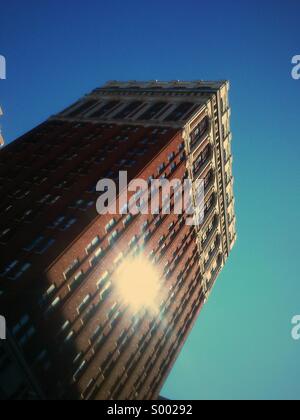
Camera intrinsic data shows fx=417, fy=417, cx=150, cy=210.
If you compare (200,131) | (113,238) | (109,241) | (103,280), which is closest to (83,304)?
(103,280)

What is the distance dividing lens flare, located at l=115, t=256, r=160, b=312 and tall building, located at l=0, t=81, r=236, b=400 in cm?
22

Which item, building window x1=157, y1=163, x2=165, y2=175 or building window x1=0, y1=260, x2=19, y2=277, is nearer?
building window x1=0, y1=260, x2=19, y2=277

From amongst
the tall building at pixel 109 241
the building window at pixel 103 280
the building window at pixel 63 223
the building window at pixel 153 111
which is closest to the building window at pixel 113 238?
the tall building at pixel 109 241

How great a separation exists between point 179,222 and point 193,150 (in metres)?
11.5

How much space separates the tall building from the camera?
38.9 m

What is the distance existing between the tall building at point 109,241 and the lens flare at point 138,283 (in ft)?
0.72

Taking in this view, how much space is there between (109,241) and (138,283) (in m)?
9.10

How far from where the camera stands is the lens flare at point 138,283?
4962 centimetres

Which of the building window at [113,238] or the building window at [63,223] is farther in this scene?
the building window at [113,238]

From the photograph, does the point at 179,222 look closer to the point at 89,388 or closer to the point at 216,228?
the point at 216,228

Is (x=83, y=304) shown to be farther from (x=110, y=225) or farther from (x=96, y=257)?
(x=110, y=225)

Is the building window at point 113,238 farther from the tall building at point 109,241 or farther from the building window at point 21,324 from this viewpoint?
the building window at point 21,324

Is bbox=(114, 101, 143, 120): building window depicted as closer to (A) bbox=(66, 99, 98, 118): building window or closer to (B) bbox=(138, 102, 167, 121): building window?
(B) bbox=(138, 102, 167, 121): building window

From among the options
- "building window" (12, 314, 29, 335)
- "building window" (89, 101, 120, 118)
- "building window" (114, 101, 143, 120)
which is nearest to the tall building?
"building window" (12, 314, 29, 335)
